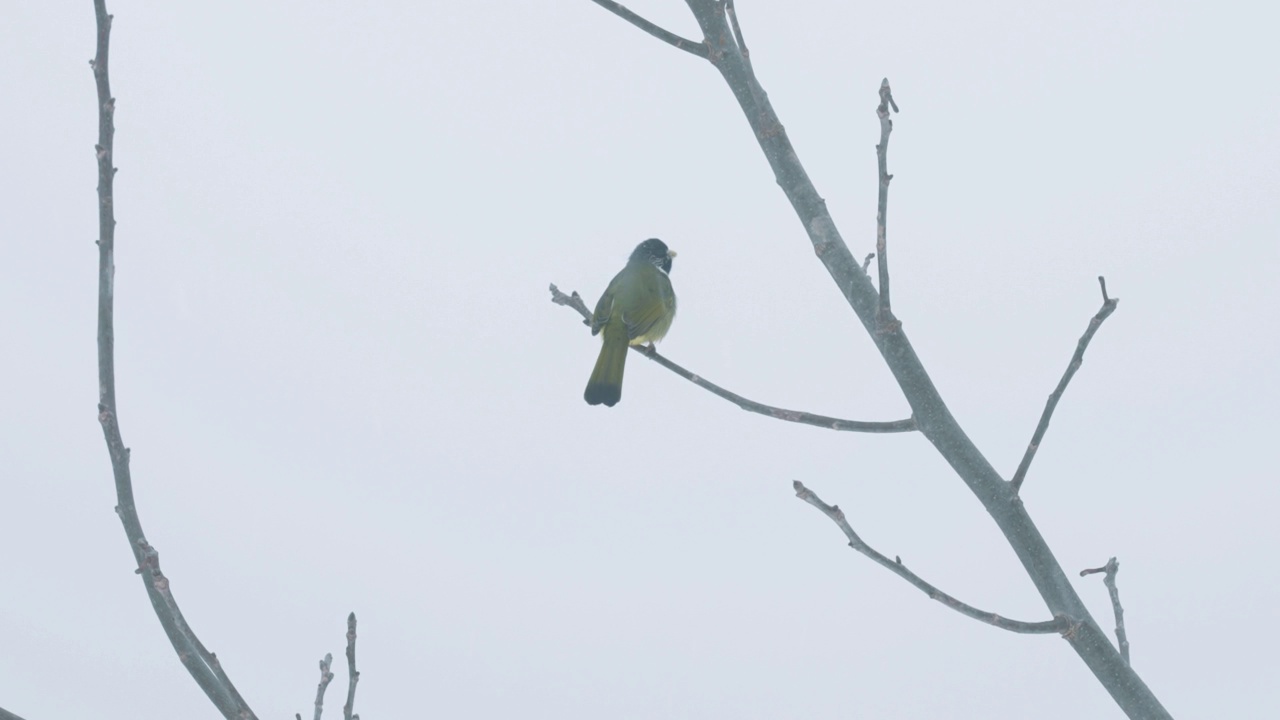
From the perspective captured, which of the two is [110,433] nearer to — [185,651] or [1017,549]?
[185,651]

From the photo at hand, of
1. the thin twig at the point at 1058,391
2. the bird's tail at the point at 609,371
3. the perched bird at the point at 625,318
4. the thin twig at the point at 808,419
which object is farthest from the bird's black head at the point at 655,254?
the thin twig at the point at 1058,391

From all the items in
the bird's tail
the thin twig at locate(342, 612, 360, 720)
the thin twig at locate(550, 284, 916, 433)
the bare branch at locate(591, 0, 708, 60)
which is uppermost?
the bird's tail

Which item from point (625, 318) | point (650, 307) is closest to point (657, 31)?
point (625, 318)

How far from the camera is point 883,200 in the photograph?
2.24 m

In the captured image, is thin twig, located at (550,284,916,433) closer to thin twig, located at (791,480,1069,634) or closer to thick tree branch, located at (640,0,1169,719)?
thick tree branch, located at (640,0,1169,719)

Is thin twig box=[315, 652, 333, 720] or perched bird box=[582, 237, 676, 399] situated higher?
perched bird box=[582, 237, 676, 399]

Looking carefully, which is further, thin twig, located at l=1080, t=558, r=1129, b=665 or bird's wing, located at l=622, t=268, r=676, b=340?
bird's wing, located at l=622, t=268, r=676, b=340

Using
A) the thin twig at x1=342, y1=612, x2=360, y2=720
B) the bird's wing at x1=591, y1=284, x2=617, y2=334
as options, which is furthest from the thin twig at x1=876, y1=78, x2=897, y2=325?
the bird's wing at x1=591, y1=284, x2=617, y2=334

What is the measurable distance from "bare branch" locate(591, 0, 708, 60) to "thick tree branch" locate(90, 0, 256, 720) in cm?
103

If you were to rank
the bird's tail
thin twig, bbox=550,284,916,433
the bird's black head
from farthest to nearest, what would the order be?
the bird's black head, the bird's tail, thin twig, bbox=550,284,916,433

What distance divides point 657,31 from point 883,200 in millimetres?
664

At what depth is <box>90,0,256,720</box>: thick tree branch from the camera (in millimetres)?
2074

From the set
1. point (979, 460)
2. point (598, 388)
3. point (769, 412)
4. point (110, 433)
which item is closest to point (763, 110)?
point (769, 412)

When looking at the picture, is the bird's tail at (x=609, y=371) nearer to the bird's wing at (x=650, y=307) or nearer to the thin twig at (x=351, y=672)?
A: the bird's wing at (x=650, y=307)
